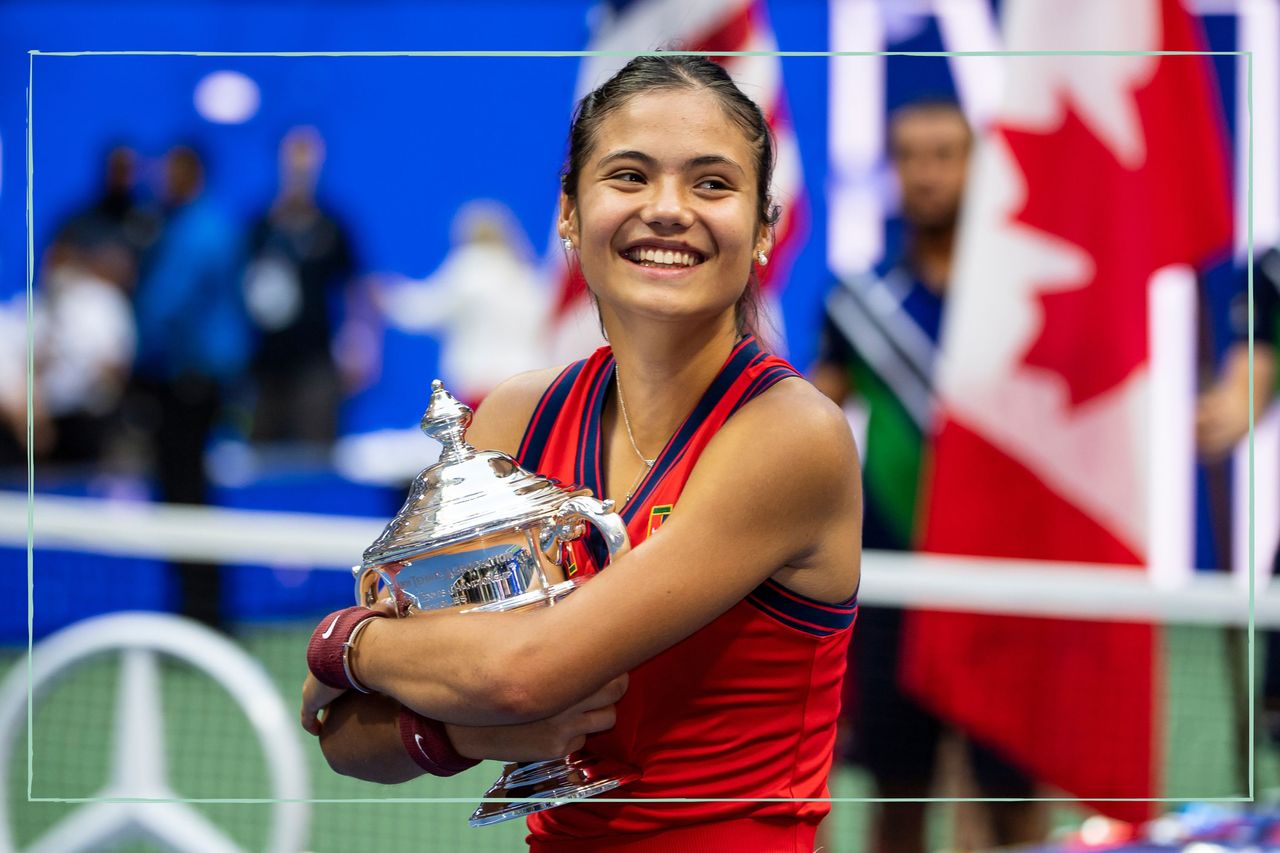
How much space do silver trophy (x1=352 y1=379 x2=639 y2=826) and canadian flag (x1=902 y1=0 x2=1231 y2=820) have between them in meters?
2.27

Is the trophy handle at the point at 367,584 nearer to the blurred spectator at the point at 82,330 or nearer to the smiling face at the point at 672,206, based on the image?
the smiling face at the point at 672,206

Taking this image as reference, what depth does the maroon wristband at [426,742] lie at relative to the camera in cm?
138

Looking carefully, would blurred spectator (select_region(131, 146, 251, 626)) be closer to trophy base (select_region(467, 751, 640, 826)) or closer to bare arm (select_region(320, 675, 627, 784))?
bare arm (select_region(320, 675, 627, 784))

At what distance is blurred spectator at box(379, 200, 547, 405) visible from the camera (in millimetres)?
2561

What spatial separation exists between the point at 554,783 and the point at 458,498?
0.27 m

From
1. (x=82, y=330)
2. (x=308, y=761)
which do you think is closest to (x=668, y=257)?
(x=308, y=761)

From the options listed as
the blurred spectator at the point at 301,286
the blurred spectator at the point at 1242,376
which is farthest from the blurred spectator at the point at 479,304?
the blurred spectator at the point at 1242,376

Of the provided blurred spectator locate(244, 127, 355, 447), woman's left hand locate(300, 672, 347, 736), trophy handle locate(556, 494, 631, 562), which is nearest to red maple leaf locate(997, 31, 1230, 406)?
blurred spectator locate(244, 127, 355, 447)

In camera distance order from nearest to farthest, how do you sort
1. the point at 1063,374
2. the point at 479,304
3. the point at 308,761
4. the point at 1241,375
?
the point at 308,761 → the point at 479,304 → the point at 1241,375 → the point at 1063,374

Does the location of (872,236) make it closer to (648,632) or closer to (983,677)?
(983,677)

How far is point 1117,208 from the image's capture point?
4.00 meters

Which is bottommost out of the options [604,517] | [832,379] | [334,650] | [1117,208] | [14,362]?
[334,650]

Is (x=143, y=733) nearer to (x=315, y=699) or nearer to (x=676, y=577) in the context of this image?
(x=315, y=699)

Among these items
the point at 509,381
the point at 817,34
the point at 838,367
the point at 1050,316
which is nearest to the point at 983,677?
the point at 1050,316
